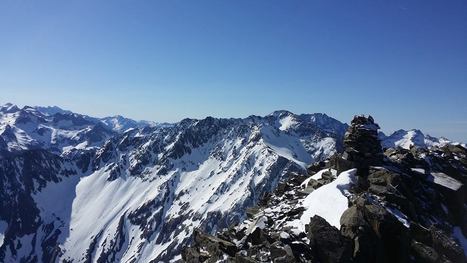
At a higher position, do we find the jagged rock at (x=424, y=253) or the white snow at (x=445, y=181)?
the white snow at (x=445, y=181)

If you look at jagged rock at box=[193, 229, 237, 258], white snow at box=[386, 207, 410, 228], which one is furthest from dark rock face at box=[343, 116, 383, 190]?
jagged rock at box=[193, 229, 237, 258]

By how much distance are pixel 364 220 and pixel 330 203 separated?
7048 millimetres

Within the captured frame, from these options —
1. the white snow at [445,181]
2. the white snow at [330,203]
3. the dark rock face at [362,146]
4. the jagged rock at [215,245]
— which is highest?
the dark rock face at [362,146]

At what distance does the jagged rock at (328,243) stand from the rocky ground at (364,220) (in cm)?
8

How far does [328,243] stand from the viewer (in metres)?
33.3

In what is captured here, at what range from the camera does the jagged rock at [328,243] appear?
32.8m

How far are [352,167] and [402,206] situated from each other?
42.7 feet

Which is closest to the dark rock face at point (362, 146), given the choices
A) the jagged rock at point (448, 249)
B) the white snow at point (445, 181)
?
the white snow at point (445, 181)

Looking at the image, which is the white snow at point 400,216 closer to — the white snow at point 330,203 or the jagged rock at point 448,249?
the jagged rock at point 448,249

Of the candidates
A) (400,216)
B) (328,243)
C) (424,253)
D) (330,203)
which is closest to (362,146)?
(330,203)

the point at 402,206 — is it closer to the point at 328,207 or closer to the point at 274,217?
the point at 328,207

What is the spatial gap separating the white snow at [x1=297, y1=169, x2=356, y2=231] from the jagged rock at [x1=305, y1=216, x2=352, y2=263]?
2826 millimetres

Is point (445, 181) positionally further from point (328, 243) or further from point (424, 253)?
point (328, 243)

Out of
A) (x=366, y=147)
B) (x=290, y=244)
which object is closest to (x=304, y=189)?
(x=366, y=147)
